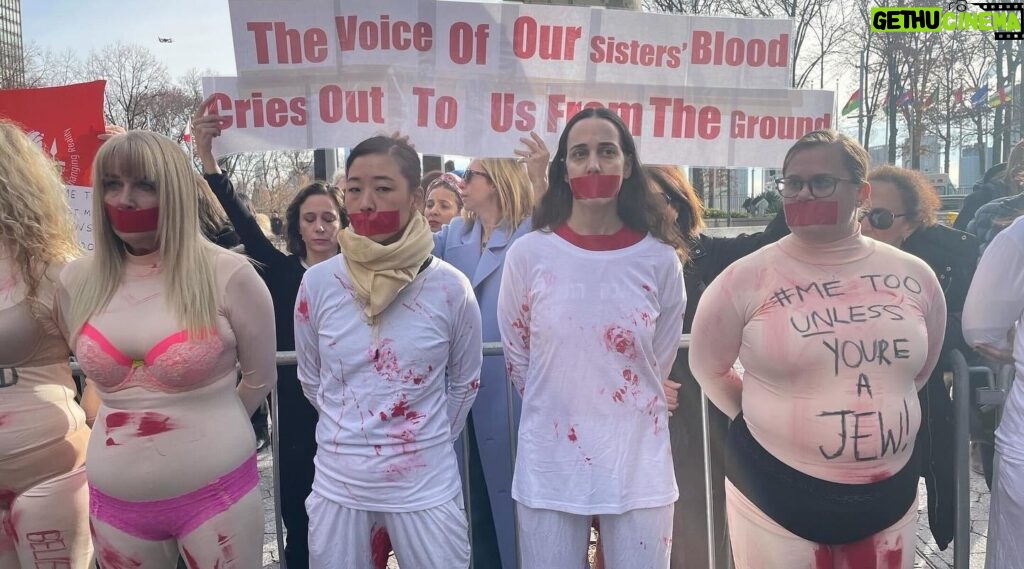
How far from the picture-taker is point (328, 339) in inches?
96.2

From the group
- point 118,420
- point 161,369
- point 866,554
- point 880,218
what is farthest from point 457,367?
point 880,218

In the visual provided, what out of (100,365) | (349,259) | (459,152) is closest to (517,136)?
(459,152)

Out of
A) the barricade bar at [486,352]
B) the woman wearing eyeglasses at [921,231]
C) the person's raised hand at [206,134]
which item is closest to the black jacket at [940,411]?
the woman wearing eyeglasses at [921,231]

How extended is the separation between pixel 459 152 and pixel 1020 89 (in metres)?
28.5

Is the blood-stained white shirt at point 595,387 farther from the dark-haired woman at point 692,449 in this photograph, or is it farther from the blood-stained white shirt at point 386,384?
the dark-haired woman at point 692,449

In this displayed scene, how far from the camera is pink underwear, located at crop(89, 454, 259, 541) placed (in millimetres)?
2303

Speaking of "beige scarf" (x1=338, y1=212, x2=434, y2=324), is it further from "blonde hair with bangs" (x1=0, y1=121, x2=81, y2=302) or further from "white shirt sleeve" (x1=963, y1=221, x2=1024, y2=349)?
"white shirt sleeve" (x1=963, y1=221, x2=1024, y2=349)

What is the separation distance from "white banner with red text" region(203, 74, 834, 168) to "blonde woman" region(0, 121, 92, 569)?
1.07 m

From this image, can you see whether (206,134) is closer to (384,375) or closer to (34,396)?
(34,396)

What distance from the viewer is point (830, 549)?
2.35 meters

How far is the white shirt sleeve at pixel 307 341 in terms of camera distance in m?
2.53

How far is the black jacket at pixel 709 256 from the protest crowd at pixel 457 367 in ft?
2.33

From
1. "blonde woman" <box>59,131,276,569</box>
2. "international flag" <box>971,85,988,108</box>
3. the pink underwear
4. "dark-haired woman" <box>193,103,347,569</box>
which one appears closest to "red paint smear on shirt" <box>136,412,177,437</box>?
"blonde woman" <box>59,131,276,569</box>

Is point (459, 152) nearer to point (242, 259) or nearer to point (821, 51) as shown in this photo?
point (242, 259)
